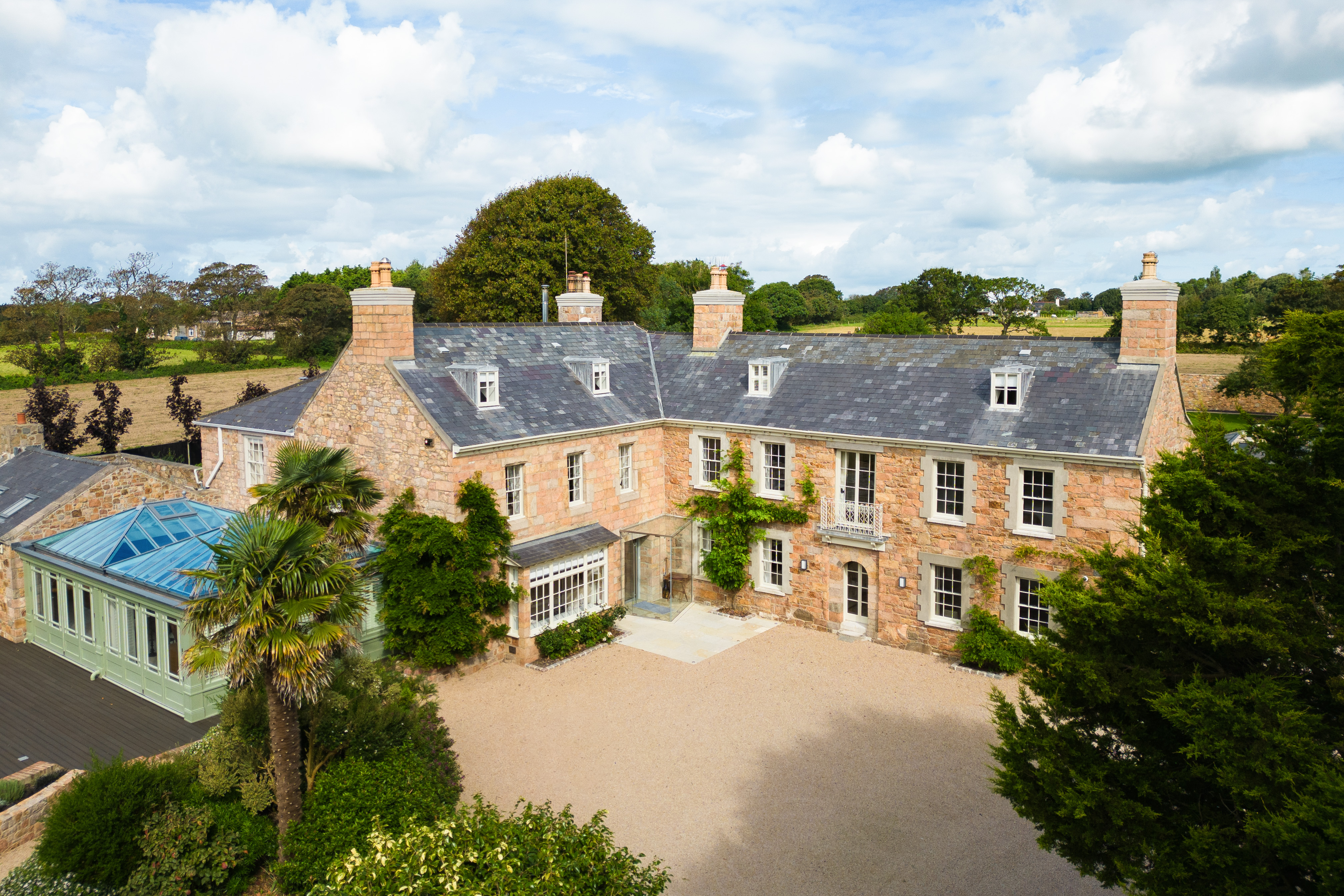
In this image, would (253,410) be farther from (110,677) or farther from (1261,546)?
(1261,546)

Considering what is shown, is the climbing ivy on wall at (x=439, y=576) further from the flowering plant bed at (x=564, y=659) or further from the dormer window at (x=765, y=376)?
the dormer window at (x=765, y=376)

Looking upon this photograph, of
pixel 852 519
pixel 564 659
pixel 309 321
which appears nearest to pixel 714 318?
pixel 852 519

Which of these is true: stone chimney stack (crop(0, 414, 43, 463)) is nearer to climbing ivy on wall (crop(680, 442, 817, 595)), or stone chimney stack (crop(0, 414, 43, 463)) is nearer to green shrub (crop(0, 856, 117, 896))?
green shrub (crop(0, 856, 117, 896))

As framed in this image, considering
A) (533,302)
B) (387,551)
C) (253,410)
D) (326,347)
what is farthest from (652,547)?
(326,347)

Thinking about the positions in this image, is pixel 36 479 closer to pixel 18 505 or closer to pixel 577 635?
pixel 18 505

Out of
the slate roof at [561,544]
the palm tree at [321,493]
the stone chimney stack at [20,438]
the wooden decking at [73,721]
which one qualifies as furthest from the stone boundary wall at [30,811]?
the stone chimney stack at [20,438]

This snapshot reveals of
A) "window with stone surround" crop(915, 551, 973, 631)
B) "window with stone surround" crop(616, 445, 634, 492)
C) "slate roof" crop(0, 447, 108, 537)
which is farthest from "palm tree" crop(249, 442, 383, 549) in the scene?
"window with stone surround" crop(915, 551, 973, 631)
